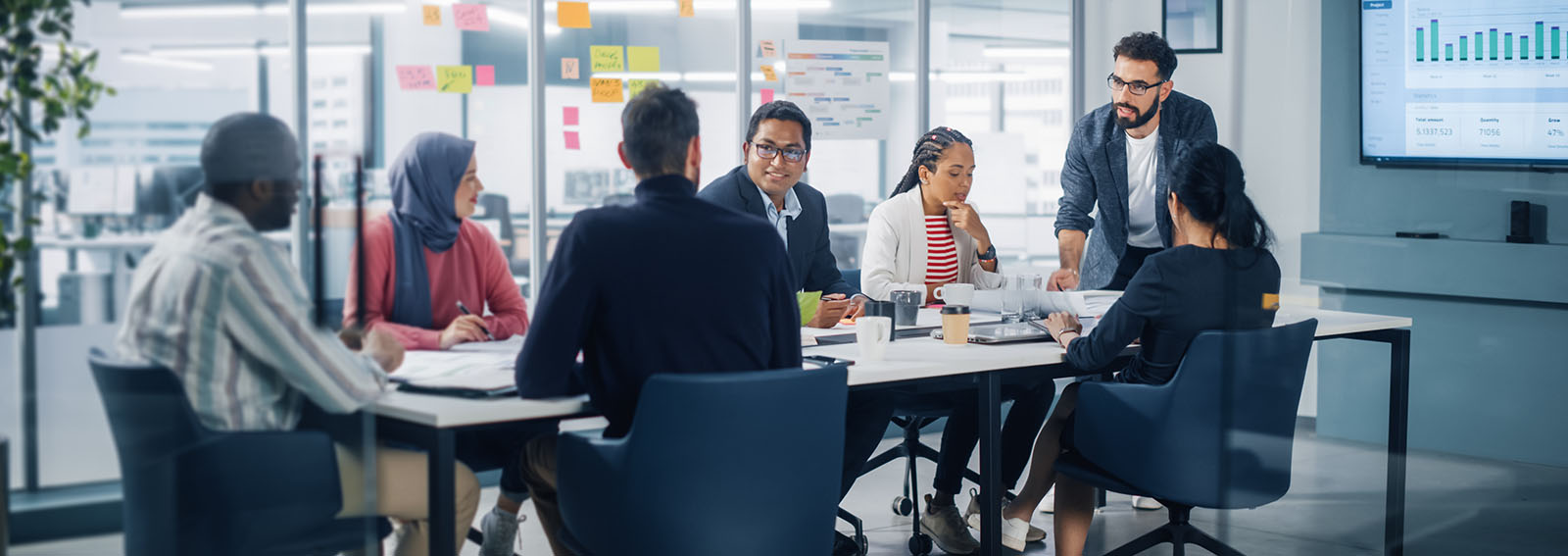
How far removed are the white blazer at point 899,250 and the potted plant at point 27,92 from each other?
2.26 metres

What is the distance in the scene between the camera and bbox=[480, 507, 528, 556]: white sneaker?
282cm

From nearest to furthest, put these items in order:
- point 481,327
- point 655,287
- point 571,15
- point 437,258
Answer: point 655,287 → point 481,327 → point 437,258 → point 571,15

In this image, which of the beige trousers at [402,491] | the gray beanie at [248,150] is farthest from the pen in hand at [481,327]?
the gray beanie at [248,150]

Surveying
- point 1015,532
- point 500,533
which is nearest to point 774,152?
point 1015,532

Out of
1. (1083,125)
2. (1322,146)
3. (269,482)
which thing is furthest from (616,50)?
(269,482)

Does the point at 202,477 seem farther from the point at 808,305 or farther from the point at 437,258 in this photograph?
the point at 808,305

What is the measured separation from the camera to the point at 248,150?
83.5 inches

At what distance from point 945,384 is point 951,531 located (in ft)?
3.06

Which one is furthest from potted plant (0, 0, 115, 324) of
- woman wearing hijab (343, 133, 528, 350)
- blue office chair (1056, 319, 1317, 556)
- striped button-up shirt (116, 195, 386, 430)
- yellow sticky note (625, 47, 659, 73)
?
yellow sticky note (625, 47, 659, 73)

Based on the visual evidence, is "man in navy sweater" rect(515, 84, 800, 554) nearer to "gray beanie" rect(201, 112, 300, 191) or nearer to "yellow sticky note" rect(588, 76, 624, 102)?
"gray beanie" rect(201, 112, 300, 191)

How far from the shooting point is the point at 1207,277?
2.82 m

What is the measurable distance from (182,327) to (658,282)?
0.74m

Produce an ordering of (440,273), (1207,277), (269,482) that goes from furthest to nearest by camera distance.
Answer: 1. (440,273)
2. (1207,277)
3. (269,482)

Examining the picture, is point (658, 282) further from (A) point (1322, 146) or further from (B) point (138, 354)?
(A) point (1322, 146)
